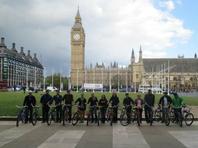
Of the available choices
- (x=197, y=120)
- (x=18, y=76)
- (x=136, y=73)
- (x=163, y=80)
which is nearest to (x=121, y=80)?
(x=136, y=73)

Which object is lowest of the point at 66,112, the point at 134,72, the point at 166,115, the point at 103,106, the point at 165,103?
the point at 166,115

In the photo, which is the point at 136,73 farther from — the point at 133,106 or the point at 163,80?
the point at 133,106

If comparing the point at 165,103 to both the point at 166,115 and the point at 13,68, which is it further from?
the point at 13,68

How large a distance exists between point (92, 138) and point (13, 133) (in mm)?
3652

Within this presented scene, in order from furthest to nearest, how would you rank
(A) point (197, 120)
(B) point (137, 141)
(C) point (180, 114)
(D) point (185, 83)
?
1. (D) point (185, 83)
2. (A) point (197, 120)
3. (C) point (180, 114)
4. (B) point (137, 141)

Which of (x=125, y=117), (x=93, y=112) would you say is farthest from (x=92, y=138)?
(x=125, y=117)

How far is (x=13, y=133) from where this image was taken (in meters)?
17.7

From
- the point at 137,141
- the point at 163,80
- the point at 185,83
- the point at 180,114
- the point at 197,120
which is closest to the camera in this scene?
the point at 137,141

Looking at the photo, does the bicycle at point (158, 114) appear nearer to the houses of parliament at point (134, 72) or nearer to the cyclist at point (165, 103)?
the cyclist at point (165, 103)

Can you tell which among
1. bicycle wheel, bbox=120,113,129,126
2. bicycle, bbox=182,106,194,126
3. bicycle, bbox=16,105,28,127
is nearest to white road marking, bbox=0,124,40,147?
bicycle, bbox=16,105,28,127

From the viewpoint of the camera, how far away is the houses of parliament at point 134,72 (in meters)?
180

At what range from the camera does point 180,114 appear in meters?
22.0

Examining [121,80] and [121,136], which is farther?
[121,80]

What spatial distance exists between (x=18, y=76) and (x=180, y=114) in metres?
162
